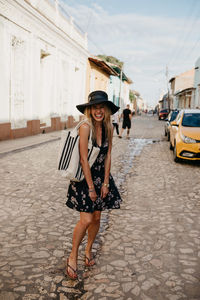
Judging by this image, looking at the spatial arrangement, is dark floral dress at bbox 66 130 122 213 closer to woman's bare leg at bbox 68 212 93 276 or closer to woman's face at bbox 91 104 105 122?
woman's bare leg at bbox 68 212 93 276

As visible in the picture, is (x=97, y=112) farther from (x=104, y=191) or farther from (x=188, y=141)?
(x=188, y=141)

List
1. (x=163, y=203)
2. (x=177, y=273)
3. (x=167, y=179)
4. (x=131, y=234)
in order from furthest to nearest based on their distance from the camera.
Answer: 1. (x=167, y=179)
2. (x=163, y=203)
3. (x=131, y=234)
4. (x=177, y=273)

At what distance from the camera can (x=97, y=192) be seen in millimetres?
2783

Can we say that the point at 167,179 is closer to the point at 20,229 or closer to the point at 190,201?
the point at 190,201

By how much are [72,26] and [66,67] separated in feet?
9.51

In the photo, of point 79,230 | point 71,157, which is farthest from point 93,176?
point 79,230

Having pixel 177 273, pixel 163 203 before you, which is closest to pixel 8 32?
pixel 163 203

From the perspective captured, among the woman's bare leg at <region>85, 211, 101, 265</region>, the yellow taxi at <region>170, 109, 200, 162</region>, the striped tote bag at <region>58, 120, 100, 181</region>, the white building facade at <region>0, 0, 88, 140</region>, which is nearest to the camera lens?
the striped tote bag at <region>58, 120, 100, 181</region>

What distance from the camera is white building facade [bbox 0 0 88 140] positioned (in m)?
11.8

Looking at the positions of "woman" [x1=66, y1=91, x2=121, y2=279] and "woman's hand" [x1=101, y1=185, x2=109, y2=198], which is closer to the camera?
"woman" [x1=66, y1=91, x2=121, y2=279]

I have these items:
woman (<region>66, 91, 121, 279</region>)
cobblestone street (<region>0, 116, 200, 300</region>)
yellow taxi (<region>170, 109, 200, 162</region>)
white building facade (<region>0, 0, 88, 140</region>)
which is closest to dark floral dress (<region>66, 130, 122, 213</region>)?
woman (<region>66, 91, 121, 279</region>)

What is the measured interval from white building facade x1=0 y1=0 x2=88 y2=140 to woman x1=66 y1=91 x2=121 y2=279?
9.43 metres

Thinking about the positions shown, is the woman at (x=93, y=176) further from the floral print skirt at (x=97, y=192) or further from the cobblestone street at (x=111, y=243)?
the cobblestone street at (x=111, y=243)

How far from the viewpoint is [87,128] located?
2.58 m
